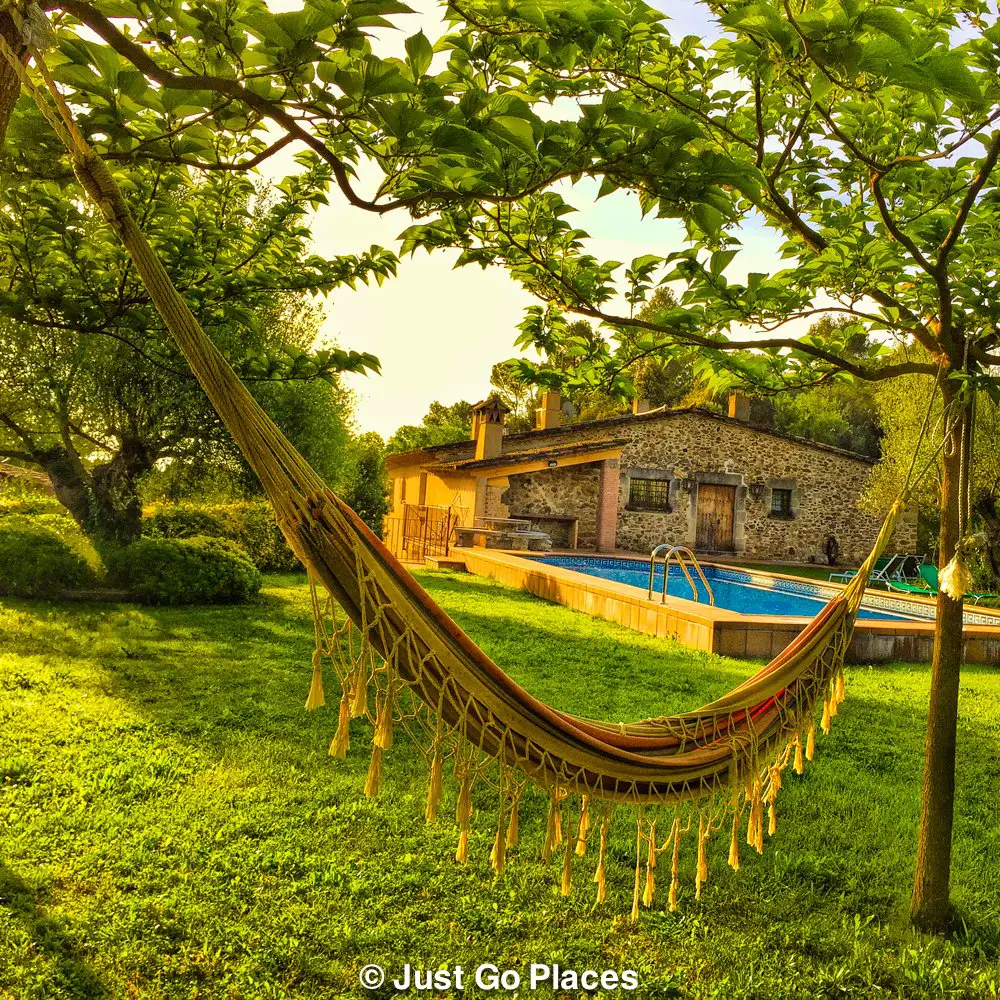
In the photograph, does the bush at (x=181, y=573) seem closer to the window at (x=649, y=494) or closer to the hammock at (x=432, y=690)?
the hammock at (x=432, y=690)

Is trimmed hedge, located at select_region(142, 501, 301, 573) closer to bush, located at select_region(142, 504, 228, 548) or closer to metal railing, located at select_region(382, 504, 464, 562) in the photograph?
bush, located at select_region(142, 504, 228, 548)

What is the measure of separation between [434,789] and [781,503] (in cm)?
1699

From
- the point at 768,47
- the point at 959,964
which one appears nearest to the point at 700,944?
the point at 959,964

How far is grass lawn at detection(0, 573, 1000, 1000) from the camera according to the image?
199cm

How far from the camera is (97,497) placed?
7.61 metres

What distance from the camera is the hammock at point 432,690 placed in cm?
143

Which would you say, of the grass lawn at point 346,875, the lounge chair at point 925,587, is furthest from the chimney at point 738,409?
the grass lawn at point 346,875

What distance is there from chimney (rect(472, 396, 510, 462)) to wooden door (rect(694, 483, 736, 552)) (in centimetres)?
512

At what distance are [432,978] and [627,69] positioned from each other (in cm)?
230

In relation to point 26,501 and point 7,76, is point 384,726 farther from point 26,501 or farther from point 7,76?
point 26,501

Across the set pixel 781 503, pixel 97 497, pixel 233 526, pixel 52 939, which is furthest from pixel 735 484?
pixel 52 939

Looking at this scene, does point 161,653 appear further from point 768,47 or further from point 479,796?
point 768,47

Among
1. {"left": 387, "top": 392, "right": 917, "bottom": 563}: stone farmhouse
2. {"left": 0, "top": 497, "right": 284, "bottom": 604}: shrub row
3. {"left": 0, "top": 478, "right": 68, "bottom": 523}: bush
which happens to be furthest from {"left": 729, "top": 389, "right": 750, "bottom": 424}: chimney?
{"left": 0, "top": 478, "right": 68, "bottom": 523}: bush

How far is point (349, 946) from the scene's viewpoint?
2039 millimetres
